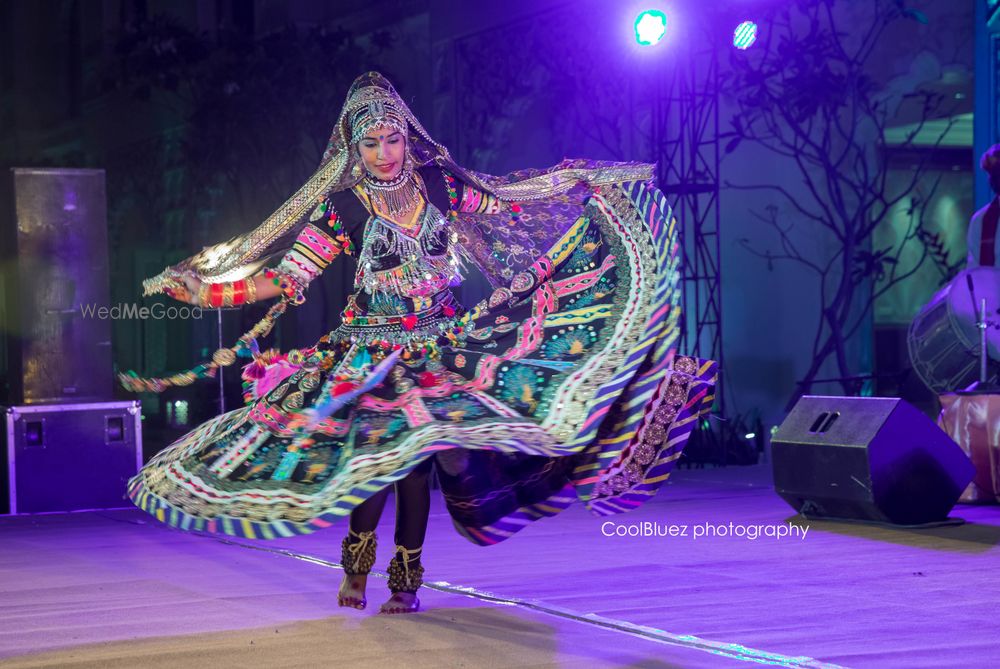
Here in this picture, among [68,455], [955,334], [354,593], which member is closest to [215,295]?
[354,593]

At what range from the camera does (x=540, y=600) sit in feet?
13.4

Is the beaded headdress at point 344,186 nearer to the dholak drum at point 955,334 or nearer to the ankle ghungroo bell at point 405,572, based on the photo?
the ankle ghungroo bell at point 405,572

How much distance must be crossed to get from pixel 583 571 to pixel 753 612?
931 millimetres

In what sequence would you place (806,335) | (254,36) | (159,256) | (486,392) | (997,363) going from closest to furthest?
(486,392)
(997,363)
(806,335)
(254,36)
(159,256)

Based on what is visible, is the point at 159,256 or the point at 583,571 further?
the point at 159,256

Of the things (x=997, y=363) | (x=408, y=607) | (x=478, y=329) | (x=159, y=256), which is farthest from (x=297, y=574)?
(x=159, y=256)

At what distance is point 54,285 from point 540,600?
149 inches

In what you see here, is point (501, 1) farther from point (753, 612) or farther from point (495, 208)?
point (753, 612)

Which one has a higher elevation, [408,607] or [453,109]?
[453,109]

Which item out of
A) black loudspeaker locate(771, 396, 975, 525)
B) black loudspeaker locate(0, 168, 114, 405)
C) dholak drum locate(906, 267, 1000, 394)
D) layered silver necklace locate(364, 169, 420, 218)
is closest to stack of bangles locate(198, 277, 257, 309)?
layered silver necklace locate(364, 169, 420, 218)

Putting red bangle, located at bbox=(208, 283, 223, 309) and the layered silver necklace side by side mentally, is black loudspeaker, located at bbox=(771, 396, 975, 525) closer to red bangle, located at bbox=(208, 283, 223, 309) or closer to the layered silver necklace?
the layered silver necklace

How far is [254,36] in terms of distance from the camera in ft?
40.4

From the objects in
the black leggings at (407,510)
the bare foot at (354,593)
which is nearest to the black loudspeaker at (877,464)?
the black leggings at (407,510)

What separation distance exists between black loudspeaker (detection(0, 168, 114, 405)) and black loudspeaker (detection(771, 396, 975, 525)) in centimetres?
348
